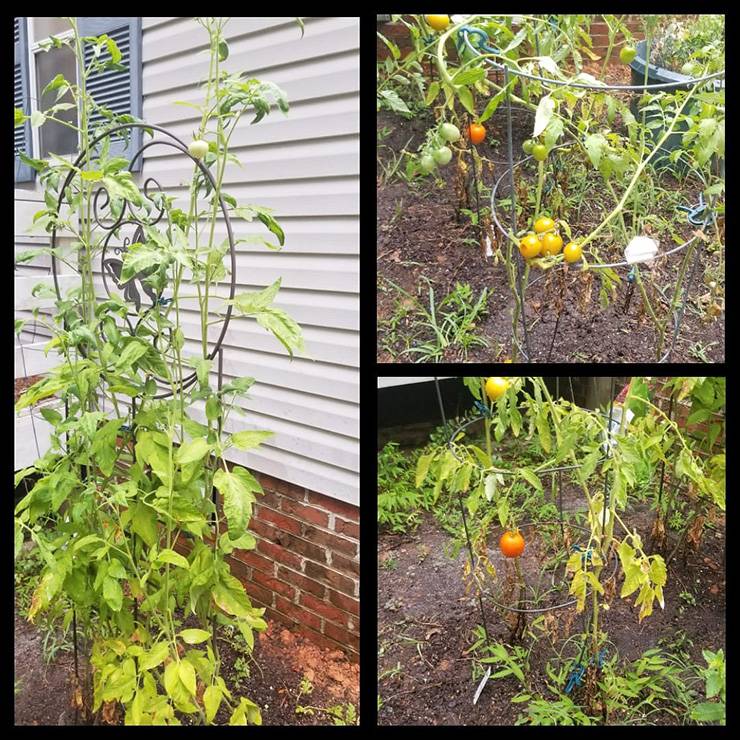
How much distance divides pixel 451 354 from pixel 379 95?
0.63m

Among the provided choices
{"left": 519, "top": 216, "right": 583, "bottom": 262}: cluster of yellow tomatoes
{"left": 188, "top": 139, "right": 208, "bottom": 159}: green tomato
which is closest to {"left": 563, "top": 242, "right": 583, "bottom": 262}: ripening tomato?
{"left": 519, "top": 216, "right": 583, "bottom": 262}: cluster of yellow tomatoes

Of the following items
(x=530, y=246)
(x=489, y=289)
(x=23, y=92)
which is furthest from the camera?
(x=23, y=92)

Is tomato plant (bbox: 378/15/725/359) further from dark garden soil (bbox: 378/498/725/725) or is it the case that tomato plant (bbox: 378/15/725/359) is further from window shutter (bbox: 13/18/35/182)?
window shutter (bbox: 13/18/35/182)

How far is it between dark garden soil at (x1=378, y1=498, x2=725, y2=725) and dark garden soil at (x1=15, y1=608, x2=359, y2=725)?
0.27 m

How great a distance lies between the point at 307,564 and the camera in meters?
2.23

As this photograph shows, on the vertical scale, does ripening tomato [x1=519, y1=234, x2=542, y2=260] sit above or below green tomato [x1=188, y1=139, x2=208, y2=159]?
below

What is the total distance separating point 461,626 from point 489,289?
995 mm

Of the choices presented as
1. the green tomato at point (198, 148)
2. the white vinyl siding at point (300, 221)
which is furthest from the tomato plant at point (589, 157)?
the green tomato at point (198, 148)

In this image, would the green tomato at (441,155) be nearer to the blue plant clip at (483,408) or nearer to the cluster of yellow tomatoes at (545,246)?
the cluster of yellow tomatoes at (545,246)

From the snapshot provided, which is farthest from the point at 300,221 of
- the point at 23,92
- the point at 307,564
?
the point at 23,92

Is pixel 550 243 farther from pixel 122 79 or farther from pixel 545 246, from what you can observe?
pixel 122 79

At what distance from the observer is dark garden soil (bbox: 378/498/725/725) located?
70.5 inches

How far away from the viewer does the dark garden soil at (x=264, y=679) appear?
1.95 metres

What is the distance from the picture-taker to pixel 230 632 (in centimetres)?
223
